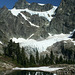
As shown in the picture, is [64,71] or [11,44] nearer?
[64,71]

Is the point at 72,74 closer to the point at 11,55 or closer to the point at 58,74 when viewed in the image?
the point at 58,74

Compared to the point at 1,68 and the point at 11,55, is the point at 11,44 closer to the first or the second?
the point at 11,55

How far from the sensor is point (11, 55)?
116 meters

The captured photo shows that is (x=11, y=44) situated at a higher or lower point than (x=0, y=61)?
higher

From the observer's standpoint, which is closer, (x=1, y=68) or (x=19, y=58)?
(x=1, y=68)

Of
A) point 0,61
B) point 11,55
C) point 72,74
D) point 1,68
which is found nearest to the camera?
point 72,74

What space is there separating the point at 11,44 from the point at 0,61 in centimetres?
3044

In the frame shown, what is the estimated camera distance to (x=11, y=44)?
11700 centimetres

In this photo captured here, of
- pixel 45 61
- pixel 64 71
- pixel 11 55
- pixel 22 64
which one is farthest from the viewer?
pixel 45 61

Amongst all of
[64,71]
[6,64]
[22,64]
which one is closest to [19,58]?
[22,64]

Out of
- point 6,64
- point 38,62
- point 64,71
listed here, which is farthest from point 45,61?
point 64,71

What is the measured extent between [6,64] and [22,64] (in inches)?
914

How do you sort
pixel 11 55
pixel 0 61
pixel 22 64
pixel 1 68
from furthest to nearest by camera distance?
pixel 11 55 < pixel 22 64 < pixel 0 61 < pixel 1 68

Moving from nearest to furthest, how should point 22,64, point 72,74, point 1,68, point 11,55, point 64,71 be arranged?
point 72,74 < point 64,71 < point 1,68 < point 22,64 < point 11,55
